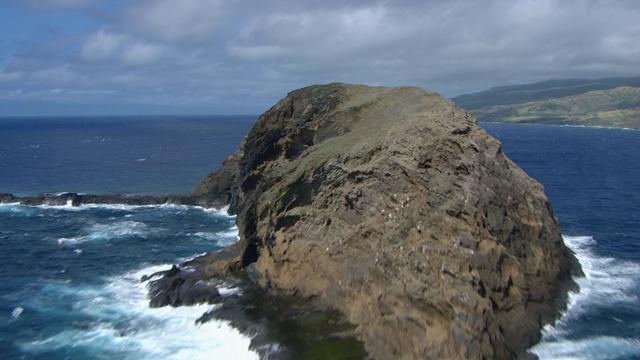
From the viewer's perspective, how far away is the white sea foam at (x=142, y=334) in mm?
30453

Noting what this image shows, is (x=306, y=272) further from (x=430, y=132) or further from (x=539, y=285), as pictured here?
(x=539, y=285)

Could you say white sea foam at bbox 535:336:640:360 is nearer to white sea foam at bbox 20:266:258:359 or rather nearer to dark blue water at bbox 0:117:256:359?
white sea foam at bbox 20:266:258:359

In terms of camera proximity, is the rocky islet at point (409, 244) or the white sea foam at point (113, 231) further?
the white sea foam at point (113, 231)

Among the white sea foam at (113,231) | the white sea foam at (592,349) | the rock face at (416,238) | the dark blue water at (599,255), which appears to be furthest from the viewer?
the white sea foam at (113,231)

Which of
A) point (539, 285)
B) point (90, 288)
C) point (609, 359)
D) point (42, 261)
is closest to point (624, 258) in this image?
point (539, 285)

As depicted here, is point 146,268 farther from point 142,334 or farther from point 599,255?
point 599,255

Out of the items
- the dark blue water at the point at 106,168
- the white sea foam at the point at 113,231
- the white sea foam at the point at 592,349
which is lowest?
the white sea foam at the point at 592,349

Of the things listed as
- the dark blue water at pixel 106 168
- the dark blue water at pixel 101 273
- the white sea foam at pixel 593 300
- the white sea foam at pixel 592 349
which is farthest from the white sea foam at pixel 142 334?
the dark blue water at pixel 106 168

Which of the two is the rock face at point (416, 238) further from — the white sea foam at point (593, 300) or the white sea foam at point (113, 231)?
the white sea foam at point (113, 231)

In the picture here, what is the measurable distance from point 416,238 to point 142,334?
18052mm

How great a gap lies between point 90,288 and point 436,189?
2705cm

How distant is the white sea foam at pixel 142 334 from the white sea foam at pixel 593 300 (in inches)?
698

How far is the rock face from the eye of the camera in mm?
29188

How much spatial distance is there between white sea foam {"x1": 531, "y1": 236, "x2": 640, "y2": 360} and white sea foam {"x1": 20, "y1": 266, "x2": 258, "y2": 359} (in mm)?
17734
